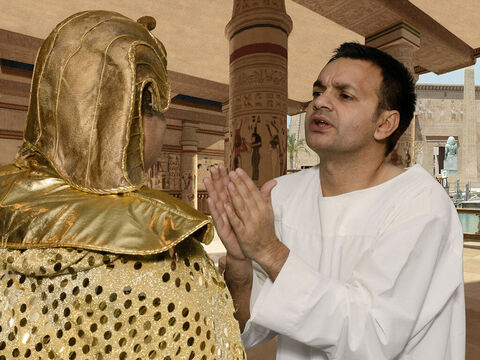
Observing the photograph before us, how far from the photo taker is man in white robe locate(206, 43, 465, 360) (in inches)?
39.2

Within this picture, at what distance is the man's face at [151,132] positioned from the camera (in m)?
0.84

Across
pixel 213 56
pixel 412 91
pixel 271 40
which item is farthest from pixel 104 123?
pixel 213 56

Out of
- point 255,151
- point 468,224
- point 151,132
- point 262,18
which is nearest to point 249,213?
point 151,132

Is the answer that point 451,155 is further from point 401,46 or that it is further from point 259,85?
point 259,85

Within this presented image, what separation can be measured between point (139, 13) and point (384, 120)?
6001 mm

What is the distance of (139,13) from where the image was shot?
6199 mm

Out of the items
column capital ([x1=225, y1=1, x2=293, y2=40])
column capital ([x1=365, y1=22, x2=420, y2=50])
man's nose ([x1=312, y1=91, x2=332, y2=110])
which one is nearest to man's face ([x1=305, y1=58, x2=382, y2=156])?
man's nose ([x1=312, y1=91, x2=332, y2=110])

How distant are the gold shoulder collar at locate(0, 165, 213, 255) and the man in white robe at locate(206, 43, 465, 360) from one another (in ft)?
1.04

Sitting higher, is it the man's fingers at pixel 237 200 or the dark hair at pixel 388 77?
the dark hair at pixel 388 77

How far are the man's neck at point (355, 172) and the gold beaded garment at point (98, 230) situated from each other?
804 millimetres

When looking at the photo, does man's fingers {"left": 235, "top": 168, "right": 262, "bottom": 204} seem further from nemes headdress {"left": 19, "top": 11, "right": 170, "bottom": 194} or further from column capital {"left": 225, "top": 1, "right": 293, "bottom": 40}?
column capital {"left": 225, "top": 1, "right": 293, "bottom": 40}

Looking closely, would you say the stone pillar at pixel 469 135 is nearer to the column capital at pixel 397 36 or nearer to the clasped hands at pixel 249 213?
the column capital at pixel 397 36

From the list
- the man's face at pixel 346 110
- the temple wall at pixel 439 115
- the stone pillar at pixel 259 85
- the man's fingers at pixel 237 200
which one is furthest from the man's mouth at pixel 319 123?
the temple wall at pixel 439 115

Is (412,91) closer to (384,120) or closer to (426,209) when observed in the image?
(384,120)
